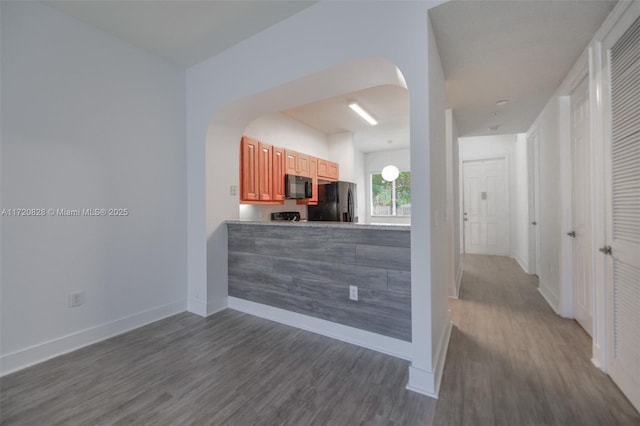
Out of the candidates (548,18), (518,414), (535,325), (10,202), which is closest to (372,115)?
(548,18)

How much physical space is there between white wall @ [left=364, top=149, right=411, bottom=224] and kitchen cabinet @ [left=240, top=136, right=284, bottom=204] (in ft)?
12.4

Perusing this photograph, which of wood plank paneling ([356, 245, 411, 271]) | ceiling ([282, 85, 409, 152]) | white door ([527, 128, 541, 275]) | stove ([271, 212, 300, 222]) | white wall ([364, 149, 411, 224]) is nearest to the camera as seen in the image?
wood plank paneling ([356, 245, 411, 271])

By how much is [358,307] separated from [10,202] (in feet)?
8.83

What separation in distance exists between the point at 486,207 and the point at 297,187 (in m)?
4.67

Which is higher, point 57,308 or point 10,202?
point 10,202

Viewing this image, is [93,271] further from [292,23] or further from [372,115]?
[372,115]

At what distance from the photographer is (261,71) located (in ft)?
7.86

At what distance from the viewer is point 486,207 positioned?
20.2 ft

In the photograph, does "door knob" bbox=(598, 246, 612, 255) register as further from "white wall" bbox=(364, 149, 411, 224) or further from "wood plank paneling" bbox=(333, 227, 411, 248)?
"white wall" bbox=(364, 149, 411, 224)

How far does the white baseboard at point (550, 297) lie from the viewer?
9.49 ft

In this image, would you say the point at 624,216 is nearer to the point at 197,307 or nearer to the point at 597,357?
the point at 597,357

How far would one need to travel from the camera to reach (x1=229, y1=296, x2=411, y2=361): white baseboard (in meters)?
2.03

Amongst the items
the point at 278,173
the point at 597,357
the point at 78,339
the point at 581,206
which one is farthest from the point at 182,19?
the point at 597,357

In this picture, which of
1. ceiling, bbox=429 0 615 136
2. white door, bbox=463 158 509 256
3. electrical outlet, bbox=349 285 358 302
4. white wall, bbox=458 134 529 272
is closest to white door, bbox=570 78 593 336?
ceiling, bbox=429 0 615 136
